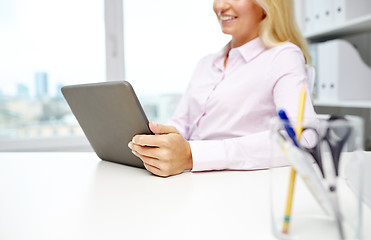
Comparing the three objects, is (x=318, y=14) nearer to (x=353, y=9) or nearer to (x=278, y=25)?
(x=353, y=9)

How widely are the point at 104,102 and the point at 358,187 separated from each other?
59cm

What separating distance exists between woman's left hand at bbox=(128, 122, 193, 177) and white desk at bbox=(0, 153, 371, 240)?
0.02m

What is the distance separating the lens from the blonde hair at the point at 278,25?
1.33 meters

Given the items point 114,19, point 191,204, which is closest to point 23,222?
point 191,204

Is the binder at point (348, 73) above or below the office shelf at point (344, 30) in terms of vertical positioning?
below

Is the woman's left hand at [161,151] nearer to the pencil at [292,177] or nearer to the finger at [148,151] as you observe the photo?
the finger at [148,151]

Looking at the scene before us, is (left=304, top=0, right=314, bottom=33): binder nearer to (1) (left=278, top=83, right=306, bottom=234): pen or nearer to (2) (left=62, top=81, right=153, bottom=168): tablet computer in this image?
(2) (left=62, top=81, right=153, bottom=168): tablet computer

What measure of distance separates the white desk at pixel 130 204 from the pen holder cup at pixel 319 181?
0.06 meters

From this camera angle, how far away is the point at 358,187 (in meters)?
0.43

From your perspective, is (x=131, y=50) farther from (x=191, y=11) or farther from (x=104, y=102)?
(x=104, y=102)

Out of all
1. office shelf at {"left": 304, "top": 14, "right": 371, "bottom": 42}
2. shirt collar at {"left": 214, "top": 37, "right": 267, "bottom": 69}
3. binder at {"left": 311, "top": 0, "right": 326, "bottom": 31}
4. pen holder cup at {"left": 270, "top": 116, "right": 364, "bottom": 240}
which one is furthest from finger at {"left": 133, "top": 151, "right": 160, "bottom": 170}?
binder at {"left": 311, "top": 0, "right": 326, "bottom": 31}

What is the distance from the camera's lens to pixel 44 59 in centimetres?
251

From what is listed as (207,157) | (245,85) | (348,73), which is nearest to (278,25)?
(245,85)

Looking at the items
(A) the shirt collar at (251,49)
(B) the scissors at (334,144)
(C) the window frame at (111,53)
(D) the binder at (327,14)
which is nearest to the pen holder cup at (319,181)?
(B) the scissors at (334,144)
